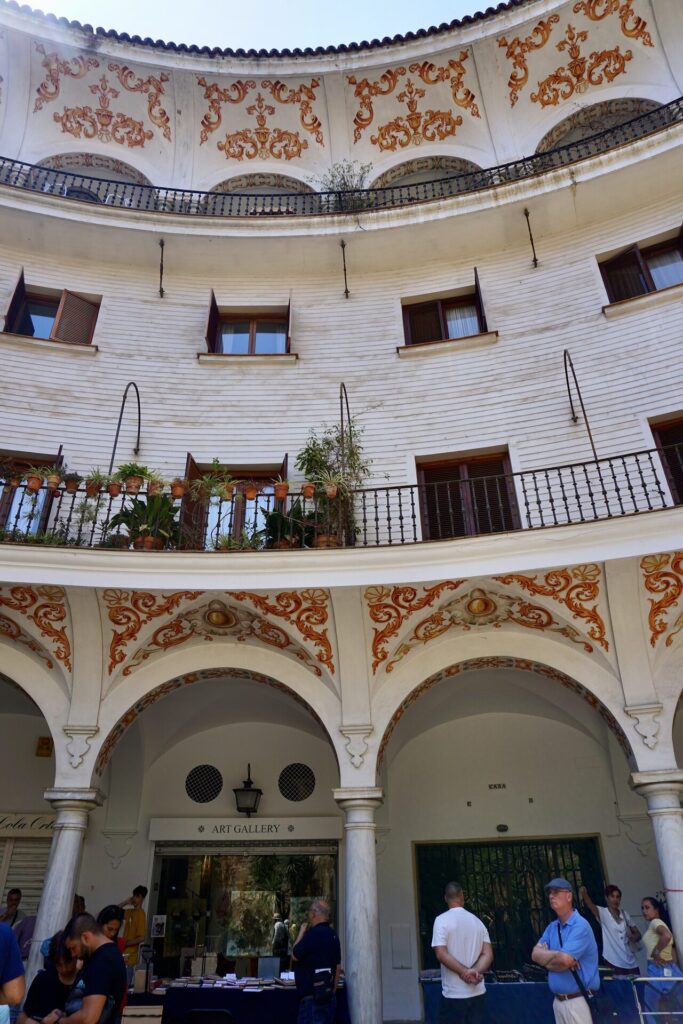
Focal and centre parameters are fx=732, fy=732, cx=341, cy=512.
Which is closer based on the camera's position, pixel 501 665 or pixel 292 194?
pixel 501 665

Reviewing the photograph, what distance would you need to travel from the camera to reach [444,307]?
11555 mm

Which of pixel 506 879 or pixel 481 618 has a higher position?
pixel 481 618

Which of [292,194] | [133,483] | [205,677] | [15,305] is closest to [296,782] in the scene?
[205,677]

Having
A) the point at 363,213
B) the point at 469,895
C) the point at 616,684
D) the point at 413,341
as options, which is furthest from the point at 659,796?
the point at 363,213

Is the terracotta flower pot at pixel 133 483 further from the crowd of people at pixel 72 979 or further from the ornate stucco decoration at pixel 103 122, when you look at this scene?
the ornate stucco decoration at pixel 103 122

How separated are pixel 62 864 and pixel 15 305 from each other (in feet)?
25.8

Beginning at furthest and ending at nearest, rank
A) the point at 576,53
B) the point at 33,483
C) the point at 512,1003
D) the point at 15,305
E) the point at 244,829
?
the point at 576,53
the point at 15,305
the point at 244,829
the point at 33,483
the point at 512,1003

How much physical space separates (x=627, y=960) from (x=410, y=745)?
4.24 m

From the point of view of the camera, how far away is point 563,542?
24.2ft

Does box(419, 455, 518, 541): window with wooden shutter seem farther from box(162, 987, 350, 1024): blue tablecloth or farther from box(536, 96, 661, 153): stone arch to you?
box(536, 96, 661, 153): stone arch

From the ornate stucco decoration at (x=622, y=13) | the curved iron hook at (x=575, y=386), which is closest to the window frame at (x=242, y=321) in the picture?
the curved iron hook at (x=575, y=386)

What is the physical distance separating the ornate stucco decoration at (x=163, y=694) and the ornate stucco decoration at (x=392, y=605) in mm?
1161

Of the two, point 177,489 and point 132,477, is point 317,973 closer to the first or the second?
point 177,489

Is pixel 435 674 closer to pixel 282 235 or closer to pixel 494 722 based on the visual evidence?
pixel 494 722
